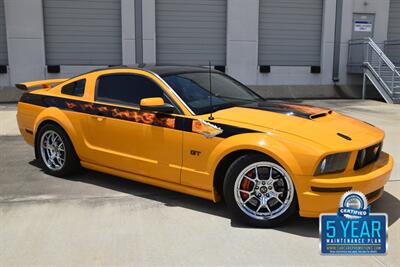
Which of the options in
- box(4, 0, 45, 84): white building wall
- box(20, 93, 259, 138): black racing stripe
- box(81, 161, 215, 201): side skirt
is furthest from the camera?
box(4, 0, 45, 84): white building wall

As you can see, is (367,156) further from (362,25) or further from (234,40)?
(362,25)

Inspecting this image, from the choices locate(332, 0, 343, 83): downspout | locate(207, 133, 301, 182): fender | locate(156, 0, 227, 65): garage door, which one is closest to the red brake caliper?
locate(207, 133, 301, 182): fender

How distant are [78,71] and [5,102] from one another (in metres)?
2.58

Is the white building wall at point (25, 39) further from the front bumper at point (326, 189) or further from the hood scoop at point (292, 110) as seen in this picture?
the front bumper at point (326, 189)

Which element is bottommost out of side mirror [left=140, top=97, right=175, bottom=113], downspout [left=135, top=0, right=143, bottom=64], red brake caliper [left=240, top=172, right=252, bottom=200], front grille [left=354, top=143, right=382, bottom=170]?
red brake caliper [left=240, top=172, right=252, bottom=200]

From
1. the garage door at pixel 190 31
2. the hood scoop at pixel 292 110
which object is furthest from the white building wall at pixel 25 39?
the hood scoop at pixel 292 110

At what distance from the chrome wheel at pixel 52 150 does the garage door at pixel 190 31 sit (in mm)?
10592

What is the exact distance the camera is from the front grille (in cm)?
402

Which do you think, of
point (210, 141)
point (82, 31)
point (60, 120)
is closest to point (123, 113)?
point (60, 120)

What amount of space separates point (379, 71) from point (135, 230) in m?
14.1

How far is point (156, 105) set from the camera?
4.46m

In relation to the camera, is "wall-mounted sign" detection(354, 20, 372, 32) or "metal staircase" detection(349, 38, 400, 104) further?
"wall-mounted sign" detection(354, 20, 372, 32)

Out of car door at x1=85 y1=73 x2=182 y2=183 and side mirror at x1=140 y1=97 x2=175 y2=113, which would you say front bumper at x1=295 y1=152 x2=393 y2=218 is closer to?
car door at x1=85 y1=73 x2=182 y2=183

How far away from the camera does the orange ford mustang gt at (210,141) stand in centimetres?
388
